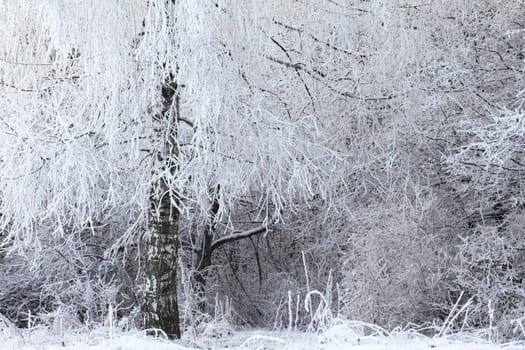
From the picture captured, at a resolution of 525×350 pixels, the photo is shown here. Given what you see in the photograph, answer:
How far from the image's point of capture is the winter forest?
6559 millimetres

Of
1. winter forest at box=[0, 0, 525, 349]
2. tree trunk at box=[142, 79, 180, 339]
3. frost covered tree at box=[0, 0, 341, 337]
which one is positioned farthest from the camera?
tree trunk at box=[142, 79, 180, 339]

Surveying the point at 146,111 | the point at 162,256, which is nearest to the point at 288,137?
the point at 146,111

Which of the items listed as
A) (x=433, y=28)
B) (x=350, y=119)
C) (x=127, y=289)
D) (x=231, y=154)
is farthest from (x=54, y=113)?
(x=127, y=289)

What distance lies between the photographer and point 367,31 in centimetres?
790

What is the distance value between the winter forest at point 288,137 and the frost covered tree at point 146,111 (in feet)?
0.07

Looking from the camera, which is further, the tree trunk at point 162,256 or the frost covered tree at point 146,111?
the tree trunk at point 162,256

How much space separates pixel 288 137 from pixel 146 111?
1360 millimetres

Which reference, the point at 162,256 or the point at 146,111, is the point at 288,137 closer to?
the point at 146,111

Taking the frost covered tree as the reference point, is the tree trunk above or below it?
below

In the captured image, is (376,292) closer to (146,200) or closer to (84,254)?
(146,200)

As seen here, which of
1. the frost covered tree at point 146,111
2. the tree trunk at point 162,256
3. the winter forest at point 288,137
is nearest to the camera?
the frost covered tree at point 146,111

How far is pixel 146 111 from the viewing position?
7.01 meters

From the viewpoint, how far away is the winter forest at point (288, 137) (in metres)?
6.56

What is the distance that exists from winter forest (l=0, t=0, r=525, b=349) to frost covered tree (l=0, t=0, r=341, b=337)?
0.02 m
